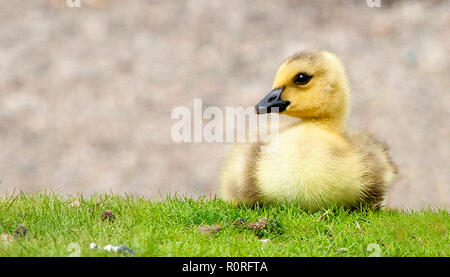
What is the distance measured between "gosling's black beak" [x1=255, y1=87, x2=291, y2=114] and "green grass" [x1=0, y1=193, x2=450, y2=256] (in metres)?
0.34

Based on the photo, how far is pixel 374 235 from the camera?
2.01m

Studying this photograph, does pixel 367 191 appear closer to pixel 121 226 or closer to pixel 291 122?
pixel 291 122

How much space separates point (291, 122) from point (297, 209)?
0.41 metres

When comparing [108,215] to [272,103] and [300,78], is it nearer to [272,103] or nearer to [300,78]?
[272,103]

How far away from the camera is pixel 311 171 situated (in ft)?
7.66

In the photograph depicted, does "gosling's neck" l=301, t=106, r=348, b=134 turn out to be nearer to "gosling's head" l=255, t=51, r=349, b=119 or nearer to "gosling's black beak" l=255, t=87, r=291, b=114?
"gosling's head" l=255, t=51, r=349, b=119

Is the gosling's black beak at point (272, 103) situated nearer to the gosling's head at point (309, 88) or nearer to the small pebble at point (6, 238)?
the gosling's head at point (309, 88)

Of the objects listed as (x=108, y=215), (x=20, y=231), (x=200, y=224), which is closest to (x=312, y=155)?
(x=200, y=224)

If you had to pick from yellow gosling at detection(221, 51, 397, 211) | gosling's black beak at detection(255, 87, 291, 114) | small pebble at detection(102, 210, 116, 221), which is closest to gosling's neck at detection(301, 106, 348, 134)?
yellow gosling at detection(221, 51, 397, 211)

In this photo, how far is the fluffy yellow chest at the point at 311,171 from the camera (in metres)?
2.32

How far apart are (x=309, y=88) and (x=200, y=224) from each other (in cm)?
64

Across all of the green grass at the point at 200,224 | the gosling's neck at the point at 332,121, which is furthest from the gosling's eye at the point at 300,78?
the green grass at the point at 200,224

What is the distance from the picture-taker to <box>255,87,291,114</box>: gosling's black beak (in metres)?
2.37
